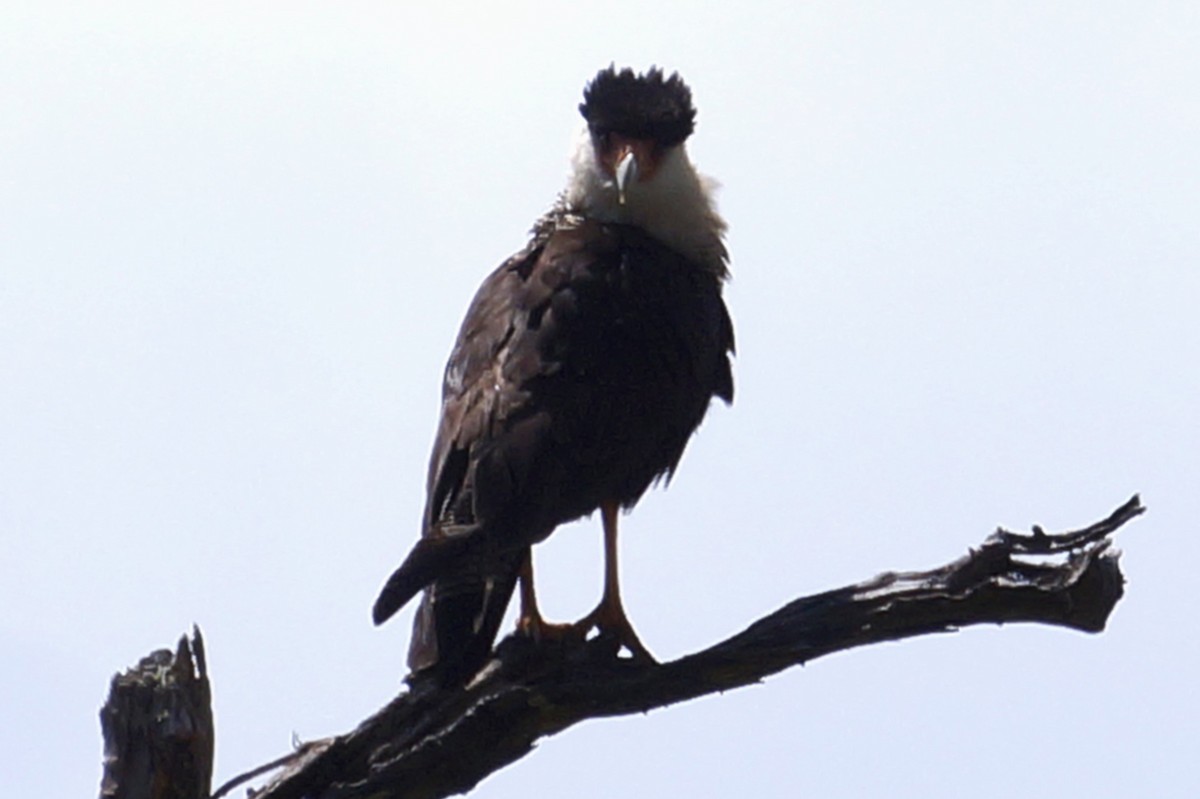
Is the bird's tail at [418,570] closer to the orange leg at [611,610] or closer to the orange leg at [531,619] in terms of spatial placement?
the orange leg at [531,619]

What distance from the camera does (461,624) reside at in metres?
4.77

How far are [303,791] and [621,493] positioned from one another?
141 cm

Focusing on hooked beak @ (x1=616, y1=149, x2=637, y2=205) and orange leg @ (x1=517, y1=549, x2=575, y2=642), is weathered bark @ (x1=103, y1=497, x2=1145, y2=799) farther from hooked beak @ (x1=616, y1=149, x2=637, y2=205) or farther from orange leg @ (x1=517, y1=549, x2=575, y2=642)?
hooked beak @ (x1=616, y1=149, x2=637, y2=205)

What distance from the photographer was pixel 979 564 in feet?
15.4

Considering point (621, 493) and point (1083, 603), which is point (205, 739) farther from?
point (1083, 603)

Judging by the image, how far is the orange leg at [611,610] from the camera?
552 cm

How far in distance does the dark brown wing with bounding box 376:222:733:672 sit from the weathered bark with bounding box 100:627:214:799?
0.50m

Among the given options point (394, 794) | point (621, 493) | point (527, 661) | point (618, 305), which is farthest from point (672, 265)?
point (394, 794)

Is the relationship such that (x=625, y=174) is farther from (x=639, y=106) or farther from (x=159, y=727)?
(x=159, y=727)

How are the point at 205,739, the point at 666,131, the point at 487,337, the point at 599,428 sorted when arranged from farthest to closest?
the point at 666,131, the point at 487,337, the point at 599,428, the point at 205,739

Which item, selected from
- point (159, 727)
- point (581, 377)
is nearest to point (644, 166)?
point (581, 377)

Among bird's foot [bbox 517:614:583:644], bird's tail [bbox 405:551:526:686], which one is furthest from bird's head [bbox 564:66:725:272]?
bird's tail [bbox 405:551:526:686]

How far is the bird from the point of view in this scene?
479 centimetres

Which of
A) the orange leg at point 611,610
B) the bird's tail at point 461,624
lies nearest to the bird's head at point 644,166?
the orange leg at point 611,610
